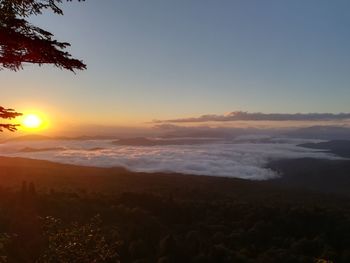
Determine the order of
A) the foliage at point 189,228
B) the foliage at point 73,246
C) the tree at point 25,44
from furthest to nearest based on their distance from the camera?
the foliage at point 189,228 → the foliage at point 73,246 → the tree at point 25,44

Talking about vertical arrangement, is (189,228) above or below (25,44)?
below

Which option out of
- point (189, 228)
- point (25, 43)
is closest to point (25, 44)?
point (25, 43)

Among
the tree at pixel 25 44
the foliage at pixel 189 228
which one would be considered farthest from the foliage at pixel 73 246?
the foliage at pixel 189 228

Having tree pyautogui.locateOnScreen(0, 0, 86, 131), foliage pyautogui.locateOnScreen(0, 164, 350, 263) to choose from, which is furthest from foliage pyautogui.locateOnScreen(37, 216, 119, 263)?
foliage pyautogui.locateOnScreen(0, 164, 350, 263)

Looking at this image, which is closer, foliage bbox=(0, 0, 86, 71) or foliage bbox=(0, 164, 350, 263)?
foliage bbox=(0, 0, 86, 71)

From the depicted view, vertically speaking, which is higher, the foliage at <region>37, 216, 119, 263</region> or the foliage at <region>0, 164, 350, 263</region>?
the foliage at <region>37, 216, 119, 263</region>

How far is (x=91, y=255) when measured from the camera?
22.7m

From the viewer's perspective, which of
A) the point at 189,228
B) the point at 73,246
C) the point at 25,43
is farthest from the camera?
the point at 189,228

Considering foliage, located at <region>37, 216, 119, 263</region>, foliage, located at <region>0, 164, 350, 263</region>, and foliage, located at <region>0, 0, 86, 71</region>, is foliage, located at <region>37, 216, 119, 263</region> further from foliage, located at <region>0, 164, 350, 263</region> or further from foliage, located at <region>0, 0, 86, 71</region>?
foliage, located at <region>0, 164, 350, 263</region>

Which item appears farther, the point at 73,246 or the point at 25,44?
the point at 73,246

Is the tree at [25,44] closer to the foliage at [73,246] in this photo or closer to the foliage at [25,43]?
the foliage at [25,43]

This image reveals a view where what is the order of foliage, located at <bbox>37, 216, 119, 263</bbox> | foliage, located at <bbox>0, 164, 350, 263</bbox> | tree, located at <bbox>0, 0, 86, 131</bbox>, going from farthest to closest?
→ foliage, located at <bbox>0, 164, 350, 263</bbox>
foliage, located at <bbox>37, 216, 119, 263</bbox>
tree, located at <bbox>0, 0, 86, 131</bbox>

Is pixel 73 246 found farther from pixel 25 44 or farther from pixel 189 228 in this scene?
pixel 189 228

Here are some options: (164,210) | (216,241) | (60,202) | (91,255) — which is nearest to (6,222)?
(60,202)
